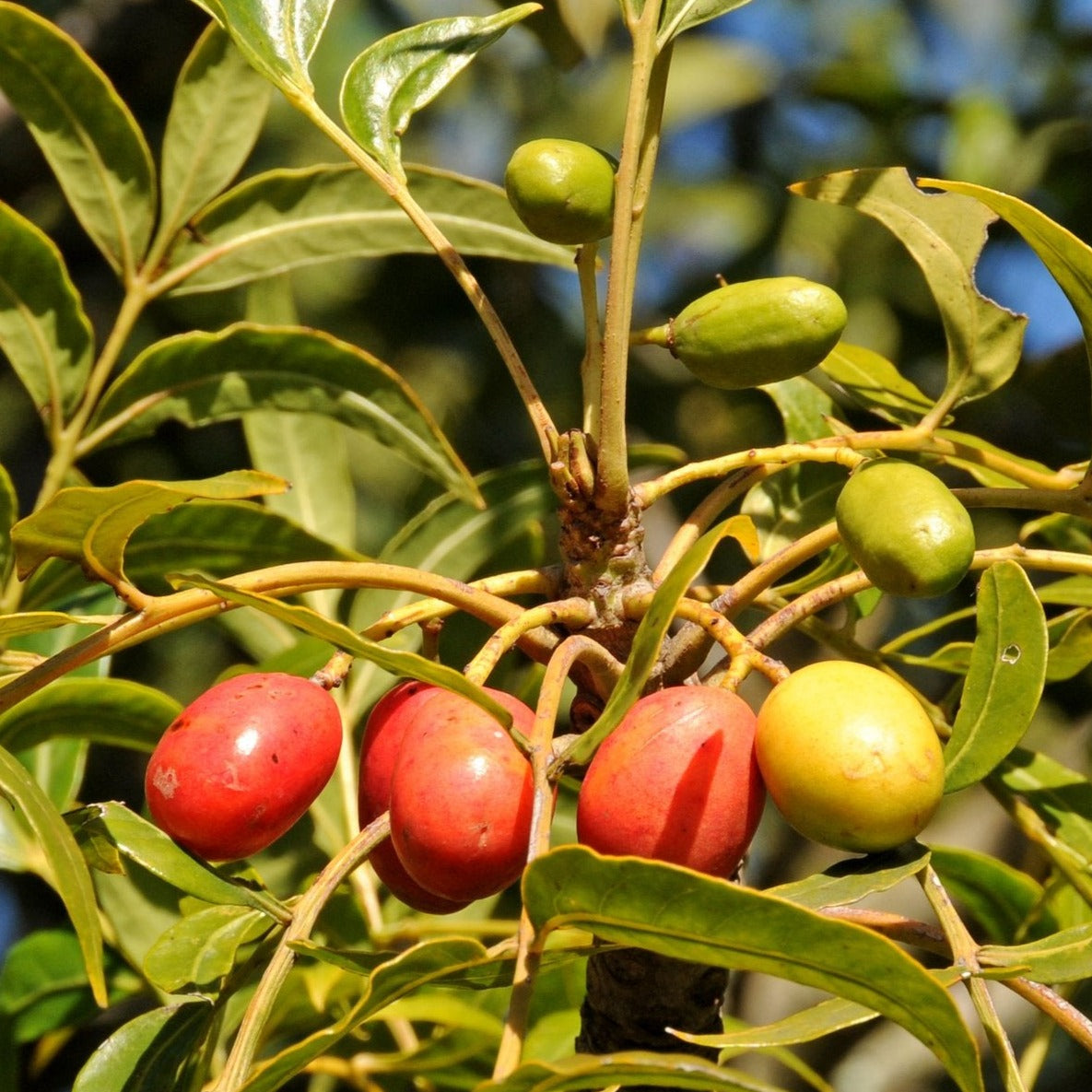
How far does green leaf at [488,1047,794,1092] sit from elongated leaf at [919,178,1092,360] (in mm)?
505

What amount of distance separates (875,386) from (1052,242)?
297mm

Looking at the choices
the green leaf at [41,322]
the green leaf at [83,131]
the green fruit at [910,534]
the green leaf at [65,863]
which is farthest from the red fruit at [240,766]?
the green leaf at [83,131]

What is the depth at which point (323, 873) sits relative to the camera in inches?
33.3

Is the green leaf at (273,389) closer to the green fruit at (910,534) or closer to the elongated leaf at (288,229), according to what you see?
the elongated leaf at (288,229)

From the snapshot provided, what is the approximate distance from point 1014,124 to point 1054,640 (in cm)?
146

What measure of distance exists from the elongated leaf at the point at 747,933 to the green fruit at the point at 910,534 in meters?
0.25

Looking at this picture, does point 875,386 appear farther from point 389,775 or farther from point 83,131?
point 83,131

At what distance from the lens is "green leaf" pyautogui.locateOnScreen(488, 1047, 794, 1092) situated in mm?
599

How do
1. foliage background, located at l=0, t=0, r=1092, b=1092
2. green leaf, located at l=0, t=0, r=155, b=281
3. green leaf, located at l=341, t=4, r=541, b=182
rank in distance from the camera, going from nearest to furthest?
green leaf, located at l=341, t=4, r=541, b=182, green leaf, located at l=0, t=0, r=155, b=281, foliage background, located at l=0, t=0, r=1092, b=1092

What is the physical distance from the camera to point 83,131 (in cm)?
138

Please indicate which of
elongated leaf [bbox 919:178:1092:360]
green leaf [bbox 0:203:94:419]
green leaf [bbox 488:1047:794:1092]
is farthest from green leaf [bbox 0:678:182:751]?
elongated leaf [bbox 919:178:1092:360]

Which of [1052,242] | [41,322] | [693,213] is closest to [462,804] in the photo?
[1052,242]

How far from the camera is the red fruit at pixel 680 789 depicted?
2.57 feet

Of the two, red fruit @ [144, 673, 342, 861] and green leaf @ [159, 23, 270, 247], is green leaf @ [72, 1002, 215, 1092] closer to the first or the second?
red fruit @ [144, 673, 342, 861]
